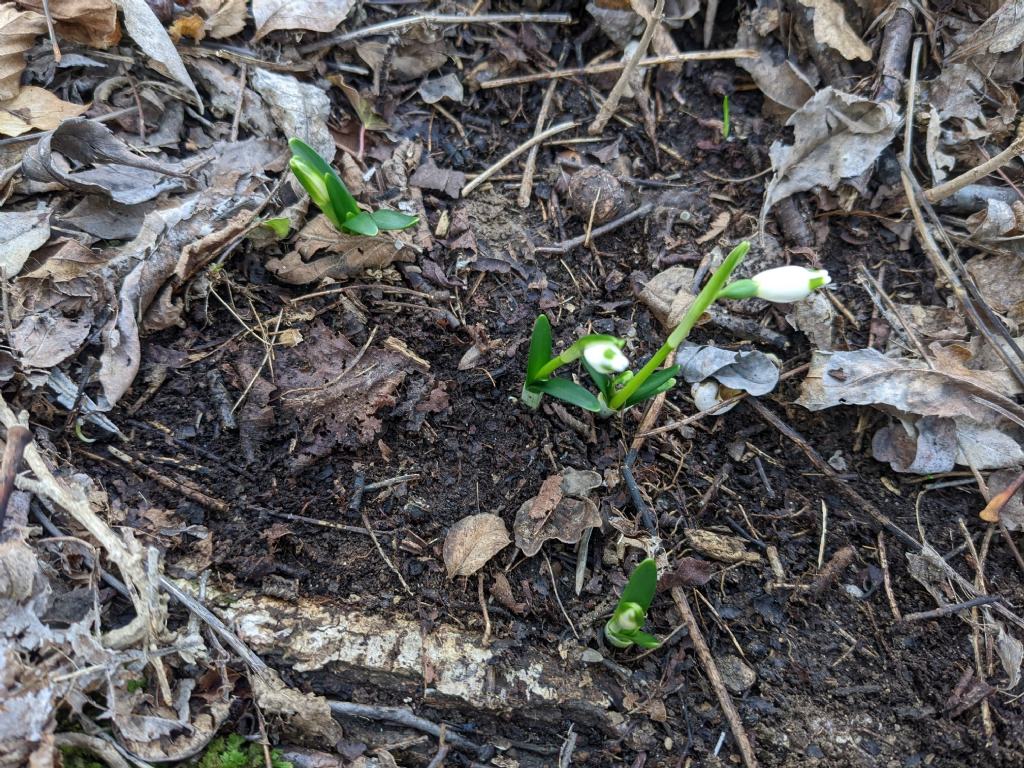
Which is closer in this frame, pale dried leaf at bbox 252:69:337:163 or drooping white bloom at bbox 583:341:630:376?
drooping white bloom at bbox 583:341:630:376

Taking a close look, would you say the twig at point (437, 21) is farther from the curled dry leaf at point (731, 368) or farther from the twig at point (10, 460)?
the twig at point (10, 460)

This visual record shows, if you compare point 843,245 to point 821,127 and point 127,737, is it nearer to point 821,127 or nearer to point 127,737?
point 821,127

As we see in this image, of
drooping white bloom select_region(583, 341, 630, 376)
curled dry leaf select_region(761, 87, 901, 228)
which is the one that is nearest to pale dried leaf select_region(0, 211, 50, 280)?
drooping white bloom select_region(583, 341, 630, 376)

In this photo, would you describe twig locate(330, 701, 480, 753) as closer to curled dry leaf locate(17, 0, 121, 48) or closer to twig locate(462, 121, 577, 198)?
twig locate(462, 121, 577, 198)

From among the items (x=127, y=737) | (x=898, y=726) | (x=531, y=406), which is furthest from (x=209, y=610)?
(x=898, y=726)

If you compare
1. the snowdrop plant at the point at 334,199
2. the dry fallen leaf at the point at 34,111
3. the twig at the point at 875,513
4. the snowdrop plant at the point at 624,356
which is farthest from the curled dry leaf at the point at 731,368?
the dry fallen leaf at the point at 34,111
